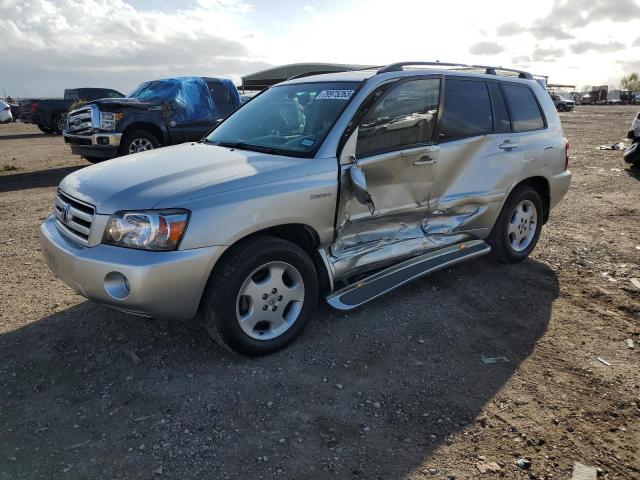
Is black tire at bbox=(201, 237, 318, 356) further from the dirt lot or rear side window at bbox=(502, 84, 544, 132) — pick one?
rear side window at bbox=(502, 84, 544, 132)

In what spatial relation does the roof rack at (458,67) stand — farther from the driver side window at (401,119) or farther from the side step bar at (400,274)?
the side step bar at (400,274)

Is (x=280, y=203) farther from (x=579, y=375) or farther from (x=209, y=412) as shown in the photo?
(x=579, y=375)

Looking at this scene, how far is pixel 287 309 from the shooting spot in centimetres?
340

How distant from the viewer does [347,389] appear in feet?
9.77

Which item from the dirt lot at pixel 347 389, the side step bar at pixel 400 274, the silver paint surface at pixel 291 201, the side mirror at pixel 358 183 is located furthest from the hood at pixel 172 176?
the dirt lot at pixel 347 389

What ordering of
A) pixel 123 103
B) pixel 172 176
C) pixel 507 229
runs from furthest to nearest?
pixel 123 103, pixel 507 229, pixel 172 176

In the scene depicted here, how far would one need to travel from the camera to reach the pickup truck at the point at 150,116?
9398 mm

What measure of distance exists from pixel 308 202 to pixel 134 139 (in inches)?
293

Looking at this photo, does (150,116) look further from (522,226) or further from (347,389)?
(347,389)

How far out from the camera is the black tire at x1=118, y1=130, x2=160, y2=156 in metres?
9.52

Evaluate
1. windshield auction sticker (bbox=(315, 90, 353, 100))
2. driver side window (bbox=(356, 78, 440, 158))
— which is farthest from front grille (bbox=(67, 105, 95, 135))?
driver side window (bbox=(356, 78, 440, 158))

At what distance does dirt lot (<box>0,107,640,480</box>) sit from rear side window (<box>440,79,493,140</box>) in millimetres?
1350

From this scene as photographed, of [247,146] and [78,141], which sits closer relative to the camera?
[247,146]

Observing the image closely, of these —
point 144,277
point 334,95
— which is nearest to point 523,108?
point 334,95
